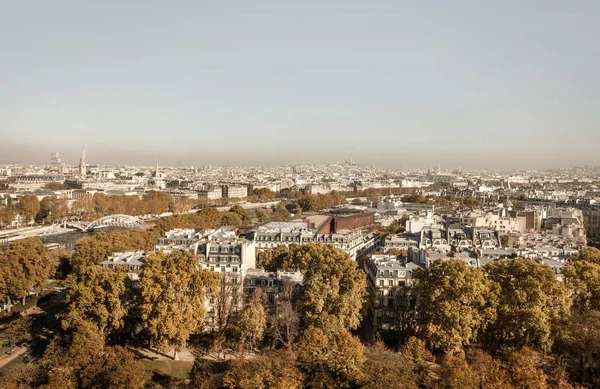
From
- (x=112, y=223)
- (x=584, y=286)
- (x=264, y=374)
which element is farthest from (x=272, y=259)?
(x=112, y=223)

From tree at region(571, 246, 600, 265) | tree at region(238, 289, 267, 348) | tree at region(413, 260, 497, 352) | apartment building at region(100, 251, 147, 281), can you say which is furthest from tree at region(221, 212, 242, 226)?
tree at region(413, 260, 497, 352)

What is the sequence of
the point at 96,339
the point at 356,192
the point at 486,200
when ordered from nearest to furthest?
the point at 96,339
the point at 486,200
the point at 356,192

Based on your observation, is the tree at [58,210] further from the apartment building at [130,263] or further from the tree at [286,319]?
the tree at [286,319]

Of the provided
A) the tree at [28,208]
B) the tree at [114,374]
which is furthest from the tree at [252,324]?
the tree at [28,208]

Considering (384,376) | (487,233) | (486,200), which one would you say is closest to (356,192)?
(486,200)

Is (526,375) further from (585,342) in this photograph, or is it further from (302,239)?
(302,239)

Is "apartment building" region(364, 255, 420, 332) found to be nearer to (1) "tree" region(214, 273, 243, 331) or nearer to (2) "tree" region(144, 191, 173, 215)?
(1) "tree" region(214, 273, 243, 331)

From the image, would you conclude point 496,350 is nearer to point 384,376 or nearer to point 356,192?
point 384,376
